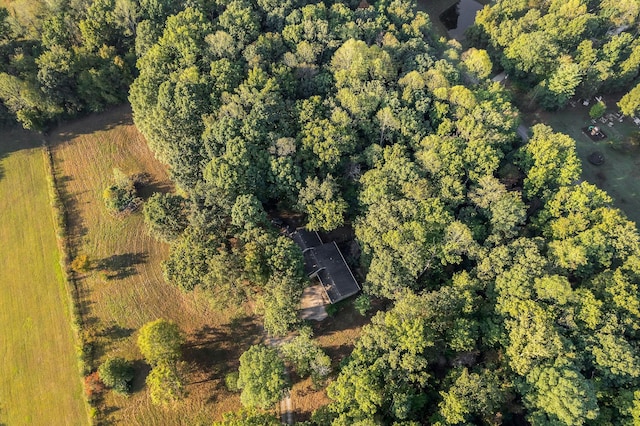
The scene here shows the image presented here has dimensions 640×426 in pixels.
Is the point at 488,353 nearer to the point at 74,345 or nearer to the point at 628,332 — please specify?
the point at 628,332

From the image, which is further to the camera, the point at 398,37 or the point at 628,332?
the point at 398,37

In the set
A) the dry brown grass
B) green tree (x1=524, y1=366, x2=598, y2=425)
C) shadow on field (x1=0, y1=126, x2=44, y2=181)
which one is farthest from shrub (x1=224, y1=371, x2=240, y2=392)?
shadow on field (x1=0, y1=126, x2=44, y2=181)

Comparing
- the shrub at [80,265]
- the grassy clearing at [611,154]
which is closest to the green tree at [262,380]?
the shrub at [80,265]

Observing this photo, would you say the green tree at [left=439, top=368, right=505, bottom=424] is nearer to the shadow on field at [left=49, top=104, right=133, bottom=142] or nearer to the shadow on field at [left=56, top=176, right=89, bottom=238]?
the shadow on field at [left=56, top=176, right=89, bottom=238]

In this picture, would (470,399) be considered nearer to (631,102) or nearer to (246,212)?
(246,212)

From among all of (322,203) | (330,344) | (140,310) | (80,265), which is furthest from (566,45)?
(80,265)

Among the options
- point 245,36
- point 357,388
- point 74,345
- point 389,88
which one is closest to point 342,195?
point 389,88
